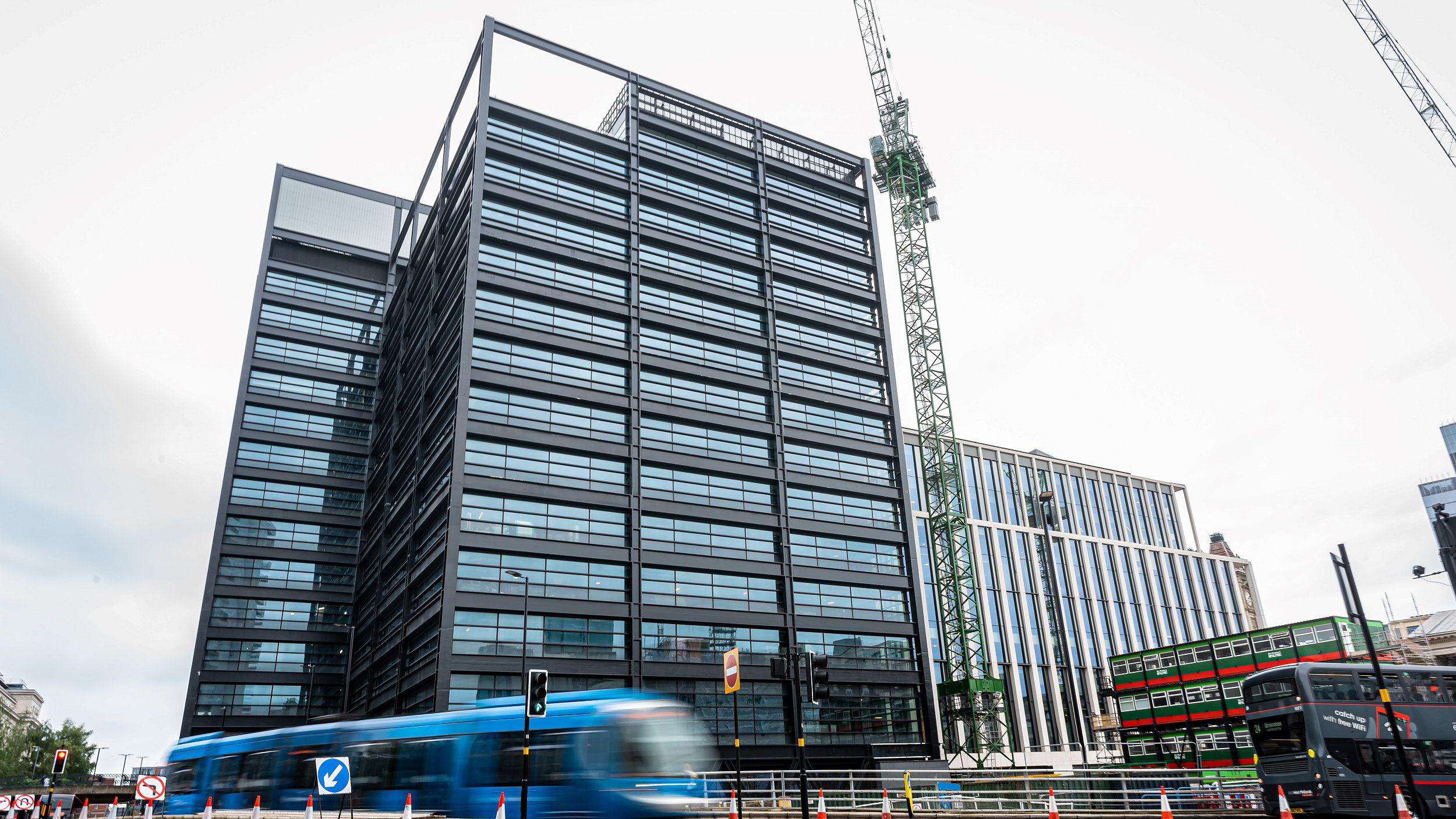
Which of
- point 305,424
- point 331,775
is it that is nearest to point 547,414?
point 305,424

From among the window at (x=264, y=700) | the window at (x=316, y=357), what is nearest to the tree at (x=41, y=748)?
the window at (x=264, y=700)

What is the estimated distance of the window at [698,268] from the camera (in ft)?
204

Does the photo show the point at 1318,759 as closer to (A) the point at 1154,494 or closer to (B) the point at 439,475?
(B) the point at 439,475

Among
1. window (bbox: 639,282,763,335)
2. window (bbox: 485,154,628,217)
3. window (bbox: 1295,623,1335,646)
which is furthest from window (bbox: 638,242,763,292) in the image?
window (bbox: 1295,623,1335,646)

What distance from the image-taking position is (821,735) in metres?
54.2

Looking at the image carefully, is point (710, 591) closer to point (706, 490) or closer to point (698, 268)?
point (706, 490)

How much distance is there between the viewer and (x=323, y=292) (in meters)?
78.2

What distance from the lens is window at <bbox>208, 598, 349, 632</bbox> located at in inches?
2603

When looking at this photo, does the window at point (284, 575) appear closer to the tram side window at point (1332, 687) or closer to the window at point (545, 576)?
the window at point (545, 576)

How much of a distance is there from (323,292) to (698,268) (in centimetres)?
3553

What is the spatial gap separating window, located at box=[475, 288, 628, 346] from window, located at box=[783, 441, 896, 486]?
13.8 metres

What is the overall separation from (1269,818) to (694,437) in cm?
4108

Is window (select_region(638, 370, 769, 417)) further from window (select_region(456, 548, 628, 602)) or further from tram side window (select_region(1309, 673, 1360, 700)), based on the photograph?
tram side window (select_region(1309, 673, 1360, 700))

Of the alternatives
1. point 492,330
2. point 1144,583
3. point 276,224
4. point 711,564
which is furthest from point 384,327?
point 1144,583
